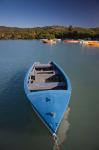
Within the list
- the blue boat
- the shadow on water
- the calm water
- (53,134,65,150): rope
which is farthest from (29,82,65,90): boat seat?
(53,134,65,150): rope

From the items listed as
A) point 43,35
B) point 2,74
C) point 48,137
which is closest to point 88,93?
point 48,137

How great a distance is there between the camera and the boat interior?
36.6 feet

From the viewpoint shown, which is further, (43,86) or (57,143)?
A: (43,86)

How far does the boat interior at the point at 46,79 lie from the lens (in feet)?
36.6

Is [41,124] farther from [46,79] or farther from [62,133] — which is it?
[46,79]

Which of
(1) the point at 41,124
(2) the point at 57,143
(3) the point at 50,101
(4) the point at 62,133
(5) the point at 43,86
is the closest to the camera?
(2) the point at 57,143

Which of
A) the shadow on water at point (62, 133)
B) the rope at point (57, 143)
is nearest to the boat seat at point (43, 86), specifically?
the shadow on water at point (62, 133)

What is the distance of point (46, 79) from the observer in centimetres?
1397

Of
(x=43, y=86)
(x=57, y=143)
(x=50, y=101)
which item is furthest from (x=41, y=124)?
(x=43, y=86)

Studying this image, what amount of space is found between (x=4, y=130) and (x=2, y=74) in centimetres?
1036

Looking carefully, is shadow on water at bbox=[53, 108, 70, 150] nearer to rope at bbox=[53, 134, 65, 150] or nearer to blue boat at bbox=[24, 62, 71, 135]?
rope at bbox=[53, 134, 65, 150]

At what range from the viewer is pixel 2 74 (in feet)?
61.7

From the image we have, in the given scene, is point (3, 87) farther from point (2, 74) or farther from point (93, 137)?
point (93, 137)

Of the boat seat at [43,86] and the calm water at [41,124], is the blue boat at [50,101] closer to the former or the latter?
the boat seat at [43,86]
